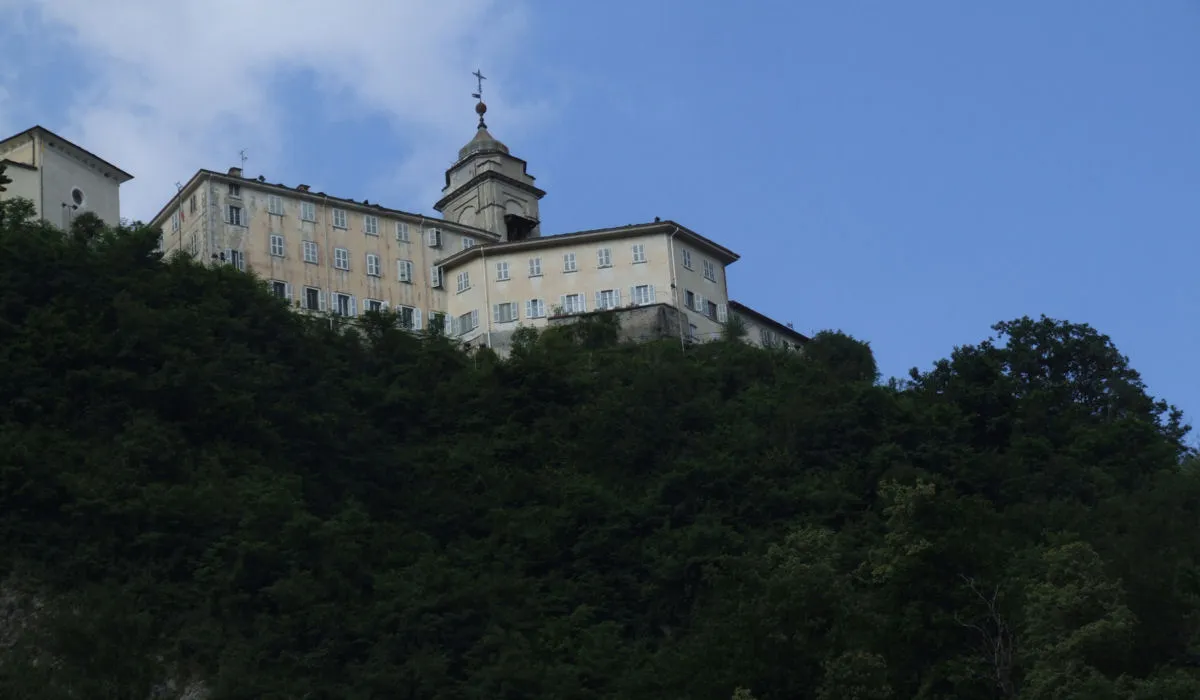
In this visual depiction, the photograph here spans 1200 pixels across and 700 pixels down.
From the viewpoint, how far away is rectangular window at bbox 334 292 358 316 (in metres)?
75.1

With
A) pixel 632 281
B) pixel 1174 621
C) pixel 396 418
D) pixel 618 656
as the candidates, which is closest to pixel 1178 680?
pixel 1174 621

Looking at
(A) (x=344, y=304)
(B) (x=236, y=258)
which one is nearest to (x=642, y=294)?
(A) (x=344, y=304)

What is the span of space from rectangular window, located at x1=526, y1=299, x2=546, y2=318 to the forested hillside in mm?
3849

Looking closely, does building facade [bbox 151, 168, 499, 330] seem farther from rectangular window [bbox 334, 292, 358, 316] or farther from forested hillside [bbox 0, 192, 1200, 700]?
forested hillside [bbox 0, 192, 1200, 700]

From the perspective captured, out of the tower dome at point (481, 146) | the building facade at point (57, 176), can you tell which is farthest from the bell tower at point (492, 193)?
the building facade at point (57, 176)

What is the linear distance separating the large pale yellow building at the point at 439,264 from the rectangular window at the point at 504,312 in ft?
0.15

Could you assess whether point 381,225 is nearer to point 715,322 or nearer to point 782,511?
point 715,322

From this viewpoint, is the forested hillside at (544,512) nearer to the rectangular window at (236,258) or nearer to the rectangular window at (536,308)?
the rectangular window at (536,308)

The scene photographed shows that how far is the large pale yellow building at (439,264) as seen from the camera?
74.1 meters

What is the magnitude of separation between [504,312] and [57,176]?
20343 mm

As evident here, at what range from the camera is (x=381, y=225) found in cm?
7794

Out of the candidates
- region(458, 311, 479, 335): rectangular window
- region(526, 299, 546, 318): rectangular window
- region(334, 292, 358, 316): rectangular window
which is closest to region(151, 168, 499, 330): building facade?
region(334, 292, 358, 316): rectangular window

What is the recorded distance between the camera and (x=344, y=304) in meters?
75.4

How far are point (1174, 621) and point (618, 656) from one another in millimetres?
15346
